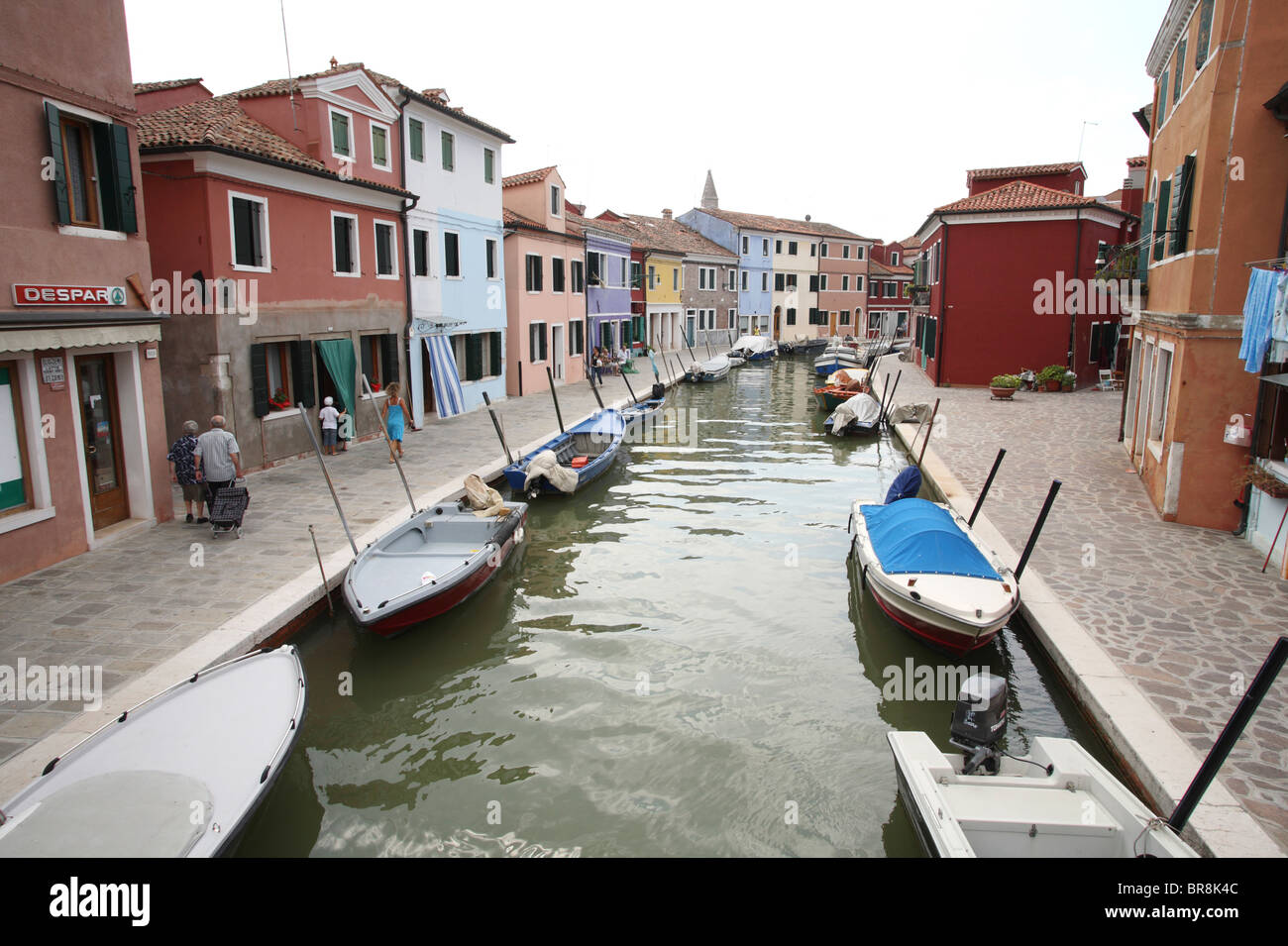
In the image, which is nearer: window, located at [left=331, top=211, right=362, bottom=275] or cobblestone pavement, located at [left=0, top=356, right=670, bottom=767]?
cobblestone pavement, located at [left=0, top=356, right=670, bottom=767]

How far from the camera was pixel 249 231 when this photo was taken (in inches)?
591

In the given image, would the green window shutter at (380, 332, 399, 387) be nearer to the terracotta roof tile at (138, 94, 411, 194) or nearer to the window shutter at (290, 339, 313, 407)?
the window shutter at (290, 339, 313, 407)

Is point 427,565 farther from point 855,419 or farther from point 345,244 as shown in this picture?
point 855,419

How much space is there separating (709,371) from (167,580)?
29746mm

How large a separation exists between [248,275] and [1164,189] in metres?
16.5

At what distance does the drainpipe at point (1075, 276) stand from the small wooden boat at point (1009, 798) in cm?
2632

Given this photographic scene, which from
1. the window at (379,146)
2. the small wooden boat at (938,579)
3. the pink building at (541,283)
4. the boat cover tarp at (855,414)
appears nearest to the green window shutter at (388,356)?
the window at (379,146)

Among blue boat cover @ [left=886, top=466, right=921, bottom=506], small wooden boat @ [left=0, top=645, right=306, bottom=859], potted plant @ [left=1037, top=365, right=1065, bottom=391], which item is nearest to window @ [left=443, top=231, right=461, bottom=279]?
blue boat cover @ [left=886, top=466, right=921, bottom=506]

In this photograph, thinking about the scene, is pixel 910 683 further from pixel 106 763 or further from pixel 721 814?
pixel 106 763

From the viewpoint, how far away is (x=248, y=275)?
14984 millimetres

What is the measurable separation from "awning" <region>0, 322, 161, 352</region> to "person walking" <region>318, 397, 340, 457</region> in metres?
5.33

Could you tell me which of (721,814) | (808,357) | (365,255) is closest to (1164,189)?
(721,814)

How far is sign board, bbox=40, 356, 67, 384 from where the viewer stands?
9867 millimetres

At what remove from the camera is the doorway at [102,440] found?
434 inches
